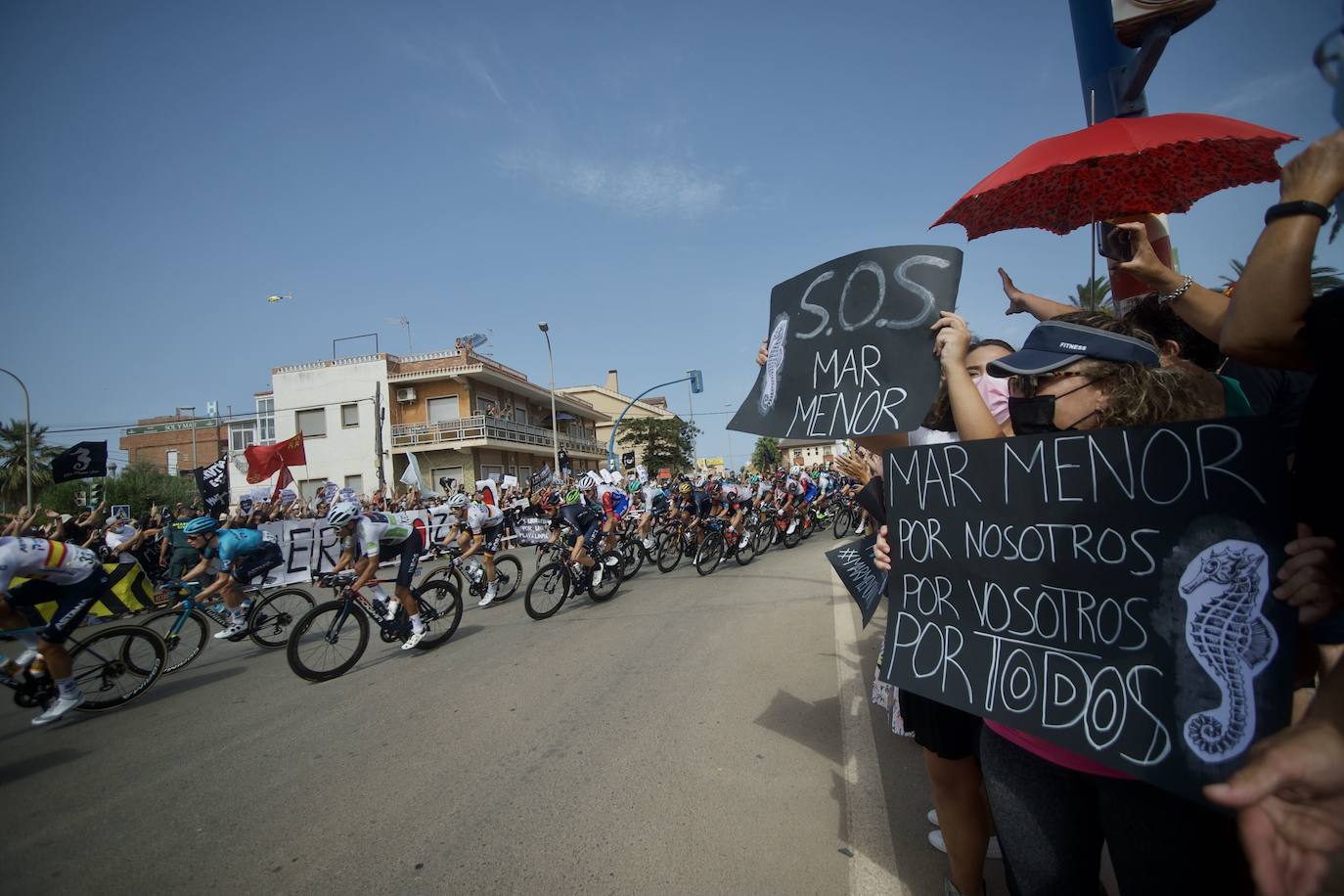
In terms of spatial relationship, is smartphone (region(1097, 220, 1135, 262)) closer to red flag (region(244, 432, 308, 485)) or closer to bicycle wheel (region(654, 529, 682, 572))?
bicycle wheel (region(654, 529, 682, 572))

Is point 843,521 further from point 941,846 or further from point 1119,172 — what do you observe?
point 941,846

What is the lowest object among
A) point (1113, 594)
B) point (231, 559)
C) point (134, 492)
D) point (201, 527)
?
point (231, 559)

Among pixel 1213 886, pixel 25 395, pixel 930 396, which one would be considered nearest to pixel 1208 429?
pixel 930 396

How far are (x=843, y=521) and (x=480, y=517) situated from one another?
41.9 feet

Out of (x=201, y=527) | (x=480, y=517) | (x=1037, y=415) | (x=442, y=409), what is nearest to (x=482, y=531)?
(x=480, y=517)

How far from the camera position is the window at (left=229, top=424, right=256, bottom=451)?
123 feet

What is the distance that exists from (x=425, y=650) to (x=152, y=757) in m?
2.58

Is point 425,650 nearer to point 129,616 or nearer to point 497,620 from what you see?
point 497,620

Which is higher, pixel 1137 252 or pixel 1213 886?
pixel 1137 252

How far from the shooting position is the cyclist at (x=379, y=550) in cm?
637

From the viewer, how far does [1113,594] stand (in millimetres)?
1451

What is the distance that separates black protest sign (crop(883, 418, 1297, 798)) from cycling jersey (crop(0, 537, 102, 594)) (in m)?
6.89

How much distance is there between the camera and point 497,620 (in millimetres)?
8047

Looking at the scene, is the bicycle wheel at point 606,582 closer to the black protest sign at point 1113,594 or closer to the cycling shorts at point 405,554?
the cycling shorts at point 405,554
